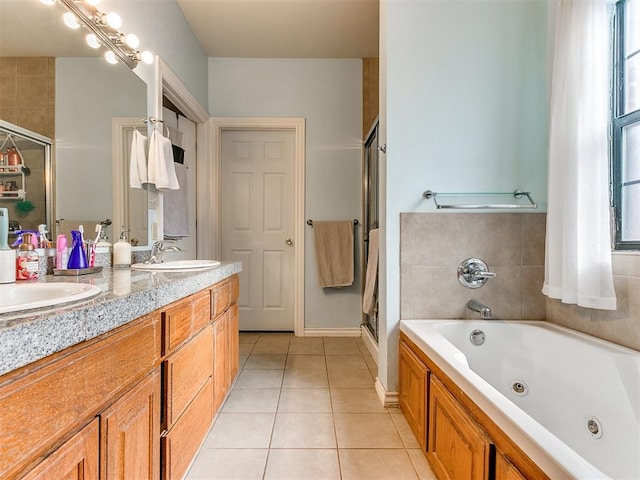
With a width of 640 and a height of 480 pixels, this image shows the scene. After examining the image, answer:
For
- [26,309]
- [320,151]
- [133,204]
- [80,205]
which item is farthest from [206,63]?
[26,309]

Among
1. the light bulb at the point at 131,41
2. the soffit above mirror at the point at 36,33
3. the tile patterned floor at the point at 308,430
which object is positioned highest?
the light bulb at the point at 131,41

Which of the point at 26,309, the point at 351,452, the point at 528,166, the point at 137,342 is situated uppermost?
the point at 528,166

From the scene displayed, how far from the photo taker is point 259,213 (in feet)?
10.4

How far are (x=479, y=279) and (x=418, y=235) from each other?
405 millimetres

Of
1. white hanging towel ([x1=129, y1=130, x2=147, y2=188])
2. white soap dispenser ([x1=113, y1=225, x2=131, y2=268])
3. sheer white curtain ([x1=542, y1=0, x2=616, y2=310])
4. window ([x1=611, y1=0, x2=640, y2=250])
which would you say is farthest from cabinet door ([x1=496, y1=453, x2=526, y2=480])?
white hanging towel ([x1=129, y1=130, x2=147, y2=188])

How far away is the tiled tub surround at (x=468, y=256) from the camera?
181 centimetres

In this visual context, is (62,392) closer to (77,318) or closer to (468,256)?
(77,318)

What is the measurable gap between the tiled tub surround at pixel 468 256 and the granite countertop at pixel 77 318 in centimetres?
122

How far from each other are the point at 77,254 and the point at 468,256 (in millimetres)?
1839

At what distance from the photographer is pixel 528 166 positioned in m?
1.83

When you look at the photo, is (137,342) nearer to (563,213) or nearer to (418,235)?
(418,235)

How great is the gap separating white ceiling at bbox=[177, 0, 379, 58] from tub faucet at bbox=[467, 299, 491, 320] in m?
2.19

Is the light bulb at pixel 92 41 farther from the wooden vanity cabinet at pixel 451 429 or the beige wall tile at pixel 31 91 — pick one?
the wooden vanity cabinet at pixel 451 429

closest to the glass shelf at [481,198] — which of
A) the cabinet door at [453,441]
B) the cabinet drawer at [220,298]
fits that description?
the cabinet door at [453,441]
